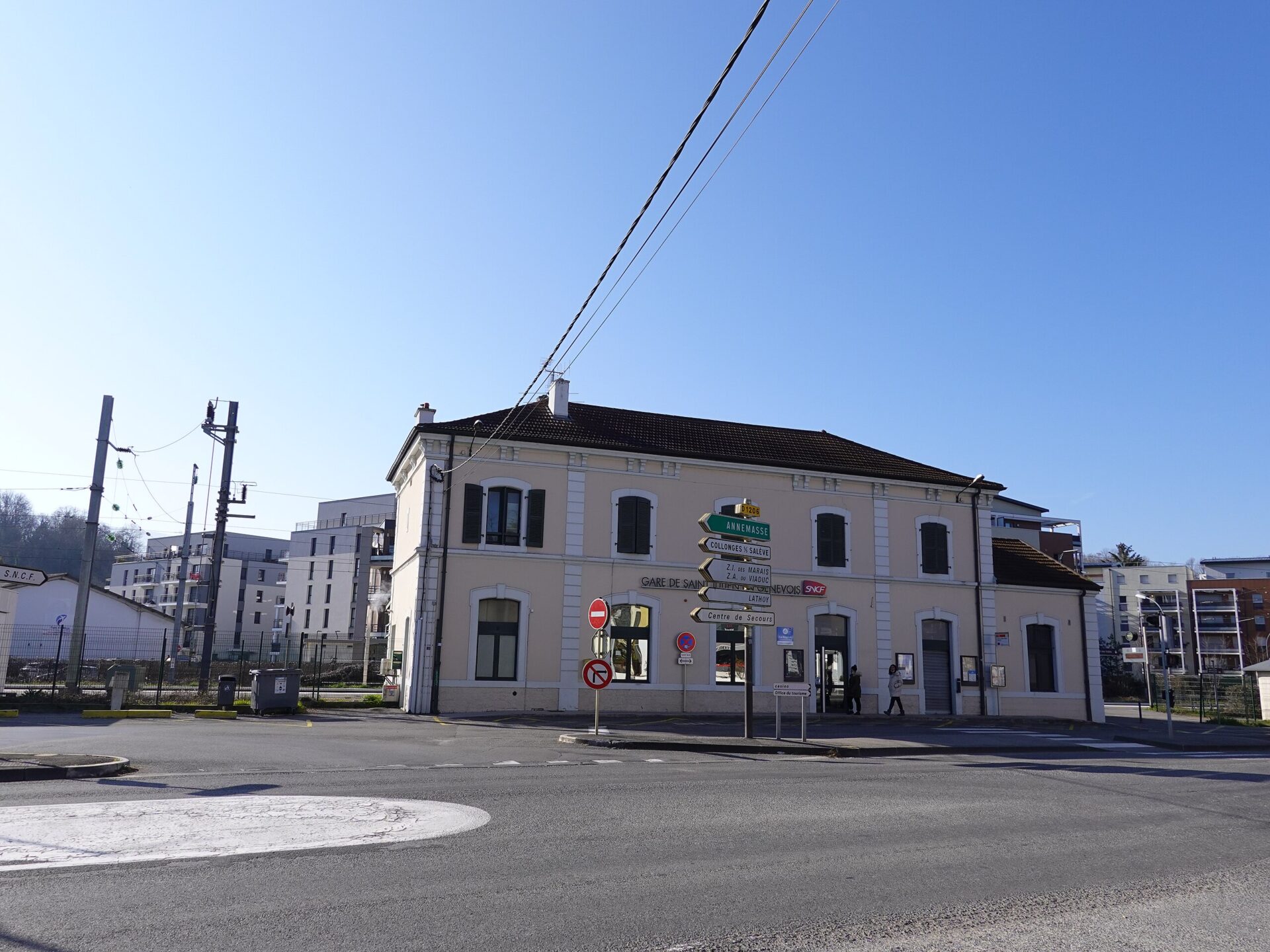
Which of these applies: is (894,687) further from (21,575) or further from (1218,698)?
(21,575)

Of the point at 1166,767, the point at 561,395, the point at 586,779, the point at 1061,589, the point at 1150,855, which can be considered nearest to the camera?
the point at 1150,855

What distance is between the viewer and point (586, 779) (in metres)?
11.8

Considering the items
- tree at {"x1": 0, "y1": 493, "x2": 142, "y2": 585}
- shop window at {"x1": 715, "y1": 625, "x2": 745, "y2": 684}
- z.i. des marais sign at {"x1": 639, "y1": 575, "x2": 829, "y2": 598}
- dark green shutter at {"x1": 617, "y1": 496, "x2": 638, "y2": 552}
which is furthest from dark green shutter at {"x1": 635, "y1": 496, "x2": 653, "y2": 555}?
tree at {"x1": 0, "y1": 493, "x2": 142, "y2": 585}

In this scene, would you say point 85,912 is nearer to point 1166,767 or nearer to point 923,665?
point 1166,767

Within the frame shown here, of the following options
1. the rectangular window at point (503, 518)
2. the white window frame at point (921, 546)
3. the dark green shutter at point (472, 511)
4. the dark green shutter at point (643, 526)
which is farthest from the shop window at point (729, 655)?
the dark green shutter at point (472, 511)

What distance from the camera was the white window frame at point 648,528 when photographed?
1074 inches

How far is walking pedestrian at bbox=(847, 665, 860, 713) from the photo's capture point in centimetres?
2802

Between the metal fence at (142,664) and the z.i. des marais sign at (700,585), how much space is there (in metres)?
9.75

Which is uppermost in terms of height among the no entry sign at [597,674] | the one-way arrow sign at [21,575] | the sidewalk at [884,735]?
the one-way arrow sign at [21,575]

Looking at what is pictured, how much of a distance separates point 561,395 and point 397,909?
23674mm

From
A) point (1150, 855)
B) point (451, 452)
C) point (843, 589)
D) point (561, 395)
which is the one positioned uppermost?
point (561, 395)

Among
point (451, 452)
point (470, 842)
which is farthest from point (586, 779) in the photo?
point (451, 452)

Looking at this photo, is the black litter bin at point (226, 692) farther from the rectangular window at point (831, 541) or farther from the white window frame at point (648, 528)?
the rectangular window at point (831, 541)

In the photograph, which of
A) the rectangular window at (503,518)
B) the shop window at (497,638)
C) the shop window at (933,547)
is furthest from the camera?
the shop window at (933,547)
